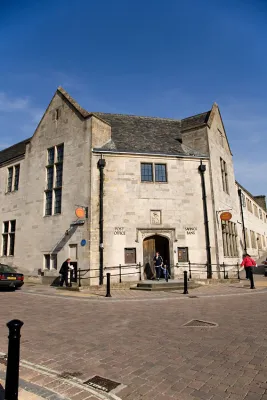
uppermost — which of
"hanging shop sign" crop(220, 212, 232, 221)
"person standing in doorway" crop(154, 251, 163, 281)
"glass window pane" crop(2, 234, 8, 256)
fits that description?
"hanging shop sign" crop(220, 212, 232, 221)

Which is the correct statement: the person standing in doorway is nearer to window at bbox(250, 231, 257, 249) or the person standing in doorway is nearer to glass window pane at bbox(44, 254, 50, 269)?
glass window pane at bbox(44, 254, 50, 269)

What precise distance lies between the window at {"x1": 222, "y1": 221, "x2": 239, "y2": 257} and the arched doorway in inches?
177

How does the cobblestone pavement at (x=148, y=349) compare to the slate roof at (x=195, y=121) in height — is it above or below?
below

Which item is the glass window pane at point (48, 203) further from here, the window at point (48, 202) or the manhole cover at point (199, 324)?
the manhole cover at point (199, 324)

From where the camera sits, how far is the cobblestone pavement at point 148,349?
153 inches

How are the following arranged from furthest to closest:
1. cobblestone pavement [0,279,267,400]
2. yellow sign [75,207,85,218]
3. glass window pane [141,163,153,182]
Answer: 1. glass window pane [141,163,153,182]
2. yellow sign [75,207,85,218]
3. cobblestone pavement [0,279,267,400]

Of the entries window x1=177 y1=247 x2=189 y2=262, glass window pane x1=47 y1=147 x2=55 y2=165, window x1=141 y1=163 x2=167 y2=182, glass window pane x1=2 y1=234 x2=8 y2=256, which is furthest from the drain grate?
glass window pane x1=2 y1=234 x2=8 y2=256

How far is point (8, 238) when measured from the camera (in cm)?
2234

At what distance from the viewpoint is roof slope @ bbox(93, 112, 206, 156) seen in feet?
63.8

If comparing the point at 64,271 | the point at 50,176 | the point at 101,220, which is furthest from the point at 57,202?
the point at 64,271

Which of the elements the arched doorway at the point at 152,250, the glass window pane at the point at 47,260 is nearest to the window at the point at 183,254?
the arched doorway at the point at 152,250

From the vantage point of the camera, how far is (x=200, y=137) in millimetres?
20562

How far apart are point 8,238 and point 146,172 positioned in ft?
40.9

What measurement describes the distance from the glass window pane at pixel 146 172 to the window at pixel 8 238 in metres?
11.3
